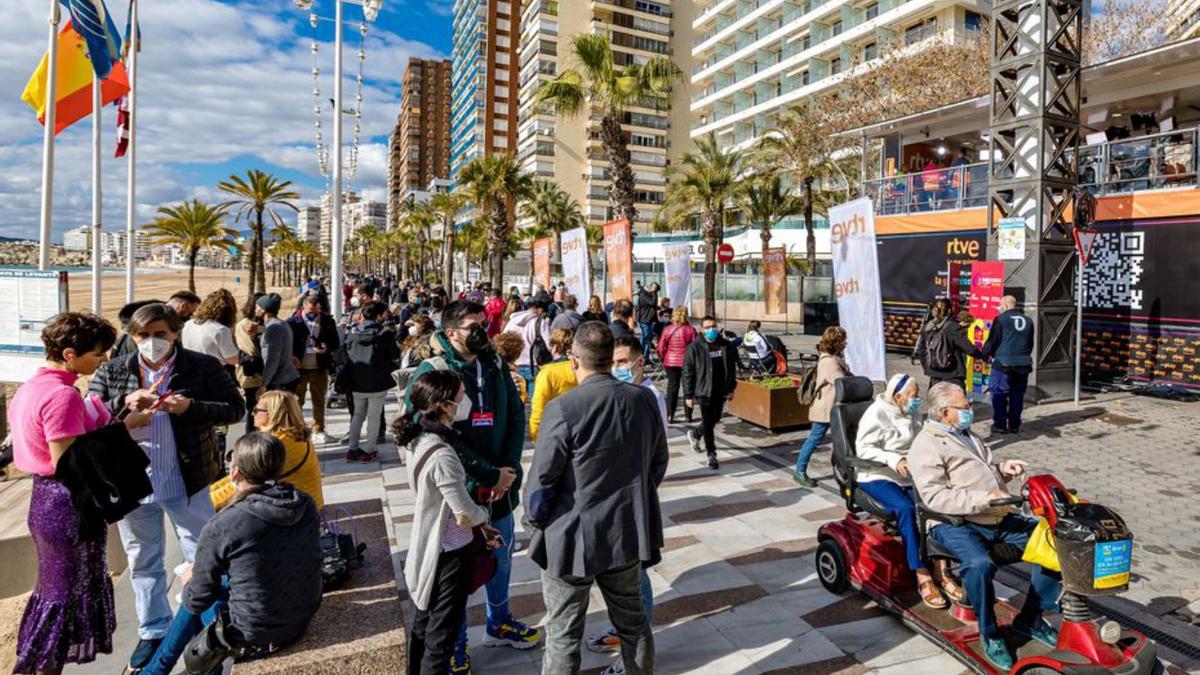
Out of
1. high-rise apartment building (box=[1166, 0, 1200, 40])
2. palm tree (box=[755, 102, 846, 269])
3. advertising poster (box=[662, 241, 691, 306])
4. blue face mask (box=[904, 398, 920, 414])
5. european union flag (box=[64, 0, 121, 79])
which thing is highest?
high-rise apartment building (box=[1166, 0, 1200, 40])

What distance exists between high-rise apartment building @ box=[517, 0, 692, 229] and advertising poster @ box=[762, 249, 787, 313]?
41.3 metres

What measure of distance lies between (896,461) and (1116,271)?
39.1 feet

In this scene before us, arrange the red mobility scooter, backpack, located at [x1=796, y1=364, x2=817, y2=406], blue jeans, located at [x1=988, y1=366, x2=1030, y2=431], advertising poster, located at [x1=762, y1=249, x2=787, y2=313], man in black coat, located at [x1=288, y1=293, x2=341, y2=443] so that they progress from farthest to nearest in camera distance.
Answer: advertising poster, located at [x1=762, y1=249, x2=787, y2=313], blue jeans, located at [x1=988, y1=366, x2=1030, y2=431], man in black coat, located at [x1=288, y1=293, x2=341, y2=443], backpack, located at [x1=796, y1=364, x2=817, y2=406], the red mobility scooter

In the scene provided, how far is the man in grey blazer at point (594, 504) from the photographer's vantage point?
2.89m

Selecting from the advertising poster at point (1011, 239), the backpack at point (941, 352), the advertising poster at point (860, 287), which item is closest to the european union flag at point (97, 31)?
the advertising poster at point (860, 287)

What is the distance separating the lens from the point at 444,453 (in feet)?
9.81

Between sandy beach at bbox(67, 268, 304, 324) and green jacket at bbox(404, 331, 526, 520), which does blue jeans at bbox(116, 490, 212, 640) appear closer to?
green jacket at bbox(404, 331, 526, 520)

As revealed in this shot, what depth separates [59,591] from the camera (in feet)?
10.6

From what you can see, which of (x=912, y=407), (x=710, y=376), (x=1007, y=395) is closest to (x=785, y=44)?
(x=1007, y=395)

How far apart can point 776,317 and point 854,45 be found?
1049 inches

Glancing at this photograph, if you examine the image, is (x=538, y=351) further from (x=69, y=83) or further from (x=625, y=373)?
(x=69, y=83)

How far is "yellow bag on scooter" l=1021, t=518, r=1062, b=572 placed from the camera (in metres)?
3.28

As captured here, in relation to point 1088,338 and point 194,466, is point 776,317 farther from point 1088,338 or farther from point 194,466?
point 194,466

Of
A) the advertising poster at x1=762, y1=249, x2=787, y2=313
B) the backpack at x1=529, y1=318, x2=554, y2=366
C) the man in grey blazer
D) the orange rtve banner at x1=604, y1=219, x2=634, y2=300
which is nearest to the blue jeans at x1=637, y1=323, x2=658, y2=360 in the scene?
the orange rtve banner at x1=604, y1=219, x2=634, y2=300
